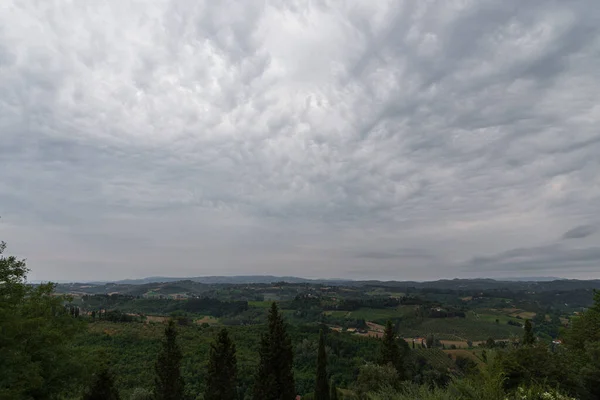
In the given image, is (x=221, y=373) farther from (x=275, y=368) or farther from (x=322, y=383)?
(x=322, y=383)

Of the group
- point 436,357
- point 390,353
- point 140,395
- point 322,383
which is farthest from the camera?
point 436,357

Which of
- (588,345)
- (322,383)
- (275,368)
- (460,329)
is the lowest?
(460,329)

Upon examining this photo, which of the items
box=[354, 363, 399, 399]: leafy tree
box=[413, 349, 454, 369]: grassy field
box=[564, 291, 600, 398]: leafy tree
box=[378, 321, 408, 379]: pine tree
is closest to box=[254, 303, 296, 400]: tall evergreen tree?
box=[354, 363, 399, 399]: leafy tree

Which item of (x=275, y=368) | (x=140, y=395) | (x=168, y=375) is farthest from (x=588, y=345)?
(x=140, y=395)

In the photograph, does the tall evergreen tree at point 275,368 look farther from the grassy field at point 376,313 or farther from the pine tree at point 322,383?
the grassy field at point 376,313

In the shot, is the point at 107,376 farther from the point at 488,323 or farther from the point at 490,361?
the point at 488,323

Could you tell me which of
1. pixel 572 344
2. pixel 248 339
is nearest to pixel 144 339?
pixel 248 339

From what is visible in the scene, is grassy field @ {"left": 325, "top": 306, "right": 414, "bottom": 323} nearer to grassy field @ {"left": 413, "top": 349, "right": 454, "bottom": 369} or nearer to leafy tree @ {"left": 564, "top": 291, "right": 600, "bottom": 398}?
grassy field @ {"left": 413, "top": 349, "right": 454, "bottom": 369}
